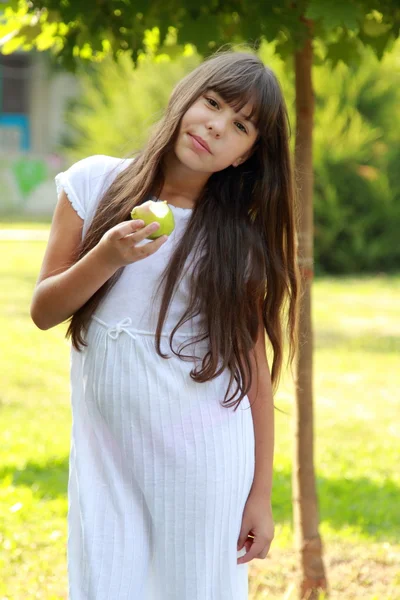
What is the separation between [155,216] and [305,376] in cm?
147

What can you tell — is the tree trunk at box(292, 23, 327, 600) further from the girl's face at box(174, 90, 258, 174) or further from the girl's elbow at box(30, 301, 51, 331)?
the girl's elbow at box(30, 301, 51, 331)

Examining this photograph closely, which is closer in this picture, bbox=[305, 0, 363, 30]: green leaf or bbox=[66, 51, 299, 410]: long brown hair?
bbox=[66, 51, 299, 410]: long brown hair

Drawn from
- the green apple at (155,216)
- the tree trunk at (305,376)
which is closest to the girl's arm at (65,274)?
the green apple at (155,216)

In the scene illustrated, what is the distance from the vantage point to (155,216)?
178 cm

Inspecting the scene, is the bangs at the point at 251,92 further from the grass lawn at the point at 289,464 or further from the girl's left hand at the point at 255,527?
the grass lawn at the point at 289,464

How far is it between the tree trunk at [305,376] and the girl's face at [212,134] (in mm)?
943

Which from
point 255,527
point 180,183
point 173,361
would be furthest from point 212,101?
point 255,527

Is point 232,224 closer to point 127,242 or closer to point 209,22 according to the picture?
point 127,242

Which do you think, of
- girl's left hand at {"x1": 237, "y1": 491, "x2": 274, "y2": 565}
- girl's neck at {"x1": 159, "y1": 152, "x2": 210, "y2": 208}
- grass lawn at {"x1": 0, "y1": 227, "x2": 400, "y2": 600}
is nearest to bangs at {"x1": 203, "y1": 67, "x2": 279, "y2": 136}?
girl's neck at {"x1": 159, "y1": 152, "x2": 210, "y2": 208}

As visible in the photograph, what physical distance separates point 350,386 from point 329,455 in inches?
Answer: 83.2

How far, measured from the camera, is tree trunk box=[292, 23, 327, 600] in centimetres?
303

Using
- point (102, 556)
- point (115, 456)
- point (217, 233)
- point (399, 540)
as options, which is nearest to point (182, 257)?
point (217, 233)

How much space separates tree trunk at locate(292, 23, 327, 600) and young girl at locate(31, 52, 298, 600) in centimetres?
92

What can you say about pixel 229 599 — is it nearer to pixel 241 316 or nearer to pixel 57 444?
pixel 241 316
